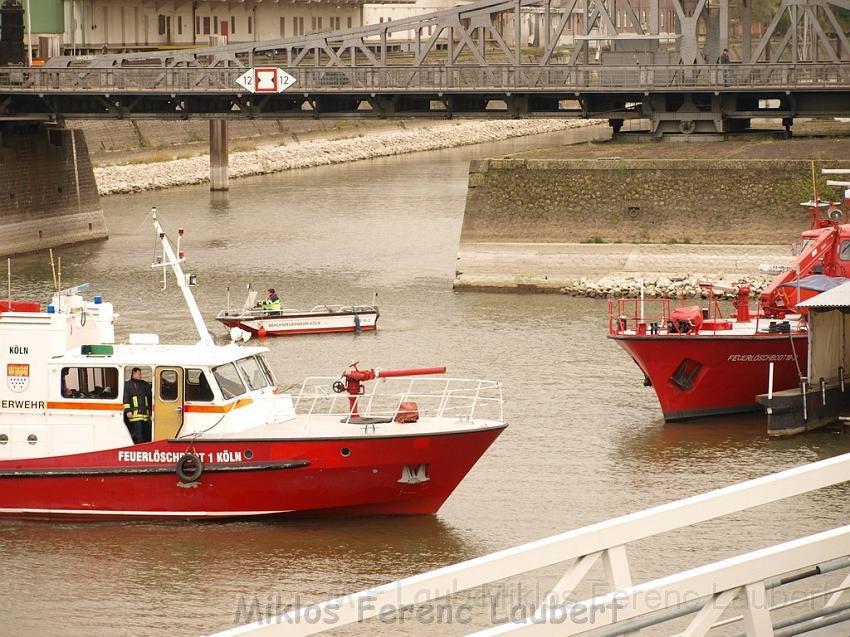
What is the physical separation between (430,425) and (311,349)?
14.4m

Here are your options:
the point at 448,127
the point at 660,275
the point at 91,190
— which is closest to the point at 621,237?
the point at 660,275

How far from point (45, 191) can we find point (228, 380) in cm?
3358

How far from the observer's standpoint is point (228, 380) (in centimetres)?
2000

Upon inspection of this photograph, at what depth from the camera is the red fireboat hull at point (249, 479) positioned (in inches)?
768

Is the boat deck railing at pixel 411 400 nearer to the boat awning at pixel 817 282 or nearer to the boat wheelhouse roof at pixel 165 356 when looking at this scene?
the boat wheelhouse roof at pixel 165 356

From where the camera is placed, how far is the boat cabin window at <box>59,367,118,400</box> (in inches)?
787

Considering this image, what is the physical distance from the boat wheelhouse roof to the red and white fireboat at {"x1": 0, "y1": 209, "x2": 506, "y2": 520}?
0.07 ft

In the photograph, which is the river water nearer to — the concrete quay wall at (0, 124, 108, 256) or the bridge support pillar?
the concrete quay wall at (0, 124, 108, 256)

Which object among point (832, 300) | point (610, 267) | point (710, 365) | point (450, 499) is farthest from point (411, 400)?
point (610, 267)

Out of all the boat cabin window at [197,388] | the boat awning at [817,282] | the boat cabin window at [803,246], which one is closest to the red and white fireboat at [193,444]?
the boat cabin window at [197,388]

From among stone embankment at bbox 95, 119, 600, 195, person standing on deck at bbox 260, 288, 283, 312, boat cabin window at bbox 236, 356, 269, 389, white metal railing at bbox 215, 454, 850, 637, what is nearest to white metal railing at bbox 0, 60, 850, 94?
person standing on deck at bbox 260, 288, 283, 312

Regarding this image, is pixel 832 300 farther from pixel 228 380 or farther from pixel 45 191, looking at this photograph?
pixel 45 191

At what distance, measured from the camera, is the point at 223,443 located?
1952cm

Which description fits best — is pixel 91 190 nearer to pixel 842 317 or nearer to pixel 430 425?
pixel 842 317
